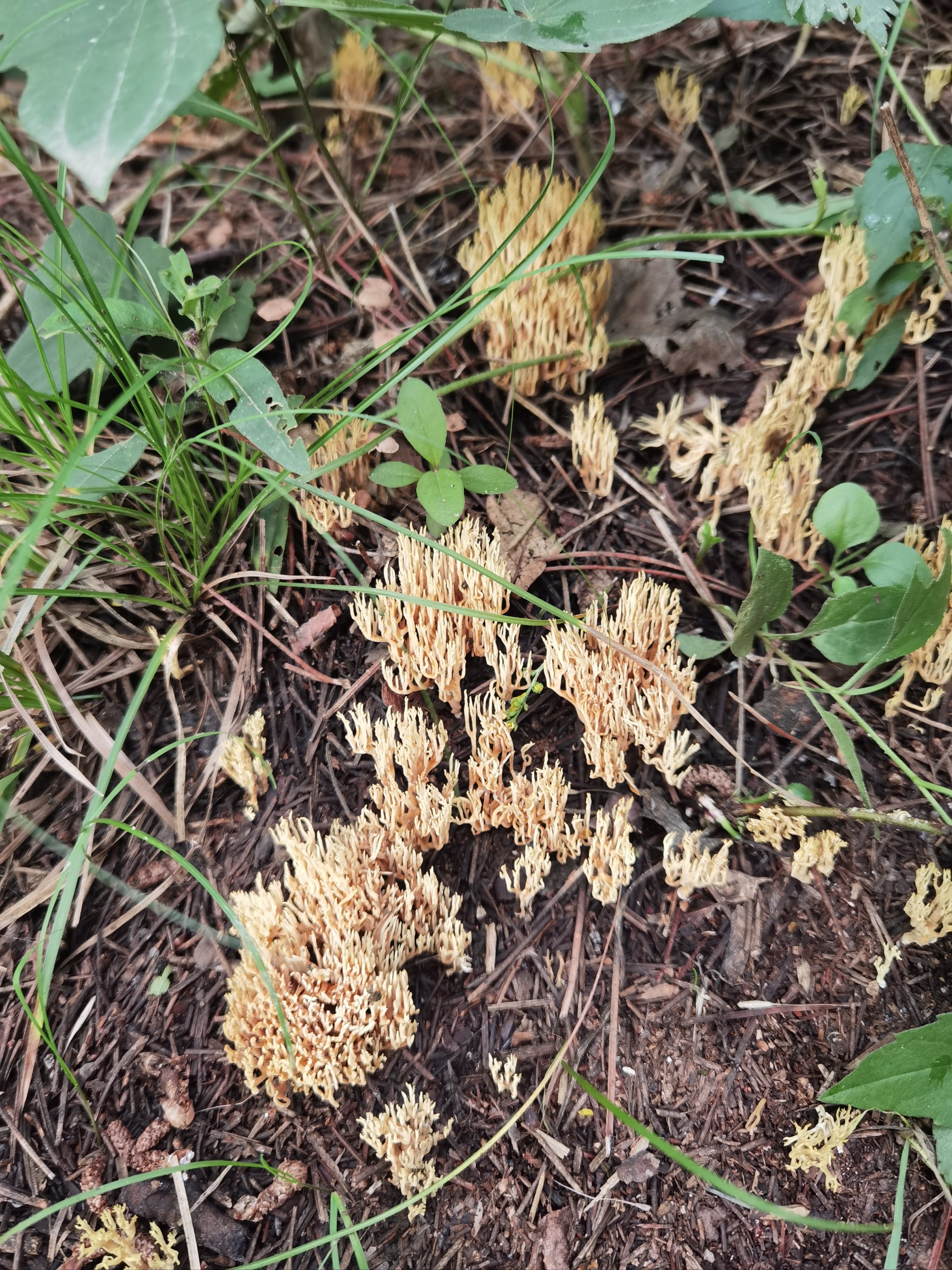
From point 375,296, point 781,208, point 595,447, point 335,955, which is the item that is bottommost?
point 335,955

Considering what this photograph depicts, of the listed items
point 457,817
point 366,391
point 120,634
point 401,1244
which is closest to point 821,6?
point 366,391

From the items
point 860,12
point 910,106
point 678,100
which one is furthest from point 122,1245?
point 678,100

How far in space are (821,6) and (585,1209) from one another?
8.92 feet

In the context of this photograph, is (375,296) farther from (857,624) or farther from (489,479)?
(857,624)

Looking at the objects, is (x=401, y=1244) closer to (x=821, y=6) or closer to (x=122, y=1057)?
(x=122, y=1057)

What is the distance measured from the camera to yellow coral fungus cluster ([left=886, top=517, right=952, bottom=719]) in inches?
84.6

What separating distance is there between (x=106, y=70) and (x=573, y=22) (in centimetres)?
105

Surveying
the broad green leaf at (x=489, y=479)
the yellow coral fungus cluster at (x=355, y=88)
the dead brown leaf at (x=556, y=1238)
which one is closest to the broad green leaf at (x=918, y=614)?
the broad green leaf at (x=489, y=479)

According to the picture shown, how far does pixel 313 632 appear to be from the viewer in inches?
90.9

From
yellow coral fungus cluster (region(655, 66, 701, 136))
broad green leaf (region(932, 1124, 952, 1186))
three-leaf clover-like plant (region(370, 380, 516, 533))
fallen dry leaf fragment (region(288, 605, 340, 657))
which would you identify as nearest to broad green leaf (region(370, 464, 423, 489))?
three-leaf clover-like plant (region(370, 380, 516, 533))

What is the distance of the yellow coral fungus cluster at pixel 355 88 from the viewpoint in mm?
3002

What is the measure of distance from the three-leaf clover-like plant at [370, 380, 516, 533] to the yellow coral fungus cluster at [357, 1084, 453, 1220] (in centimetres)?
132

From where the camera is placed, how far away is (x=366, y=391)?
2566mm

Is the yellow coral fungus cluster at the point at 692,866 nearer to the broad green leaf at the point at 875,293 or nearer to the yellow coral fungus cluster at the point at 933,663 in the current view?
the yellow coral fungus cluster at the point at 933,663
